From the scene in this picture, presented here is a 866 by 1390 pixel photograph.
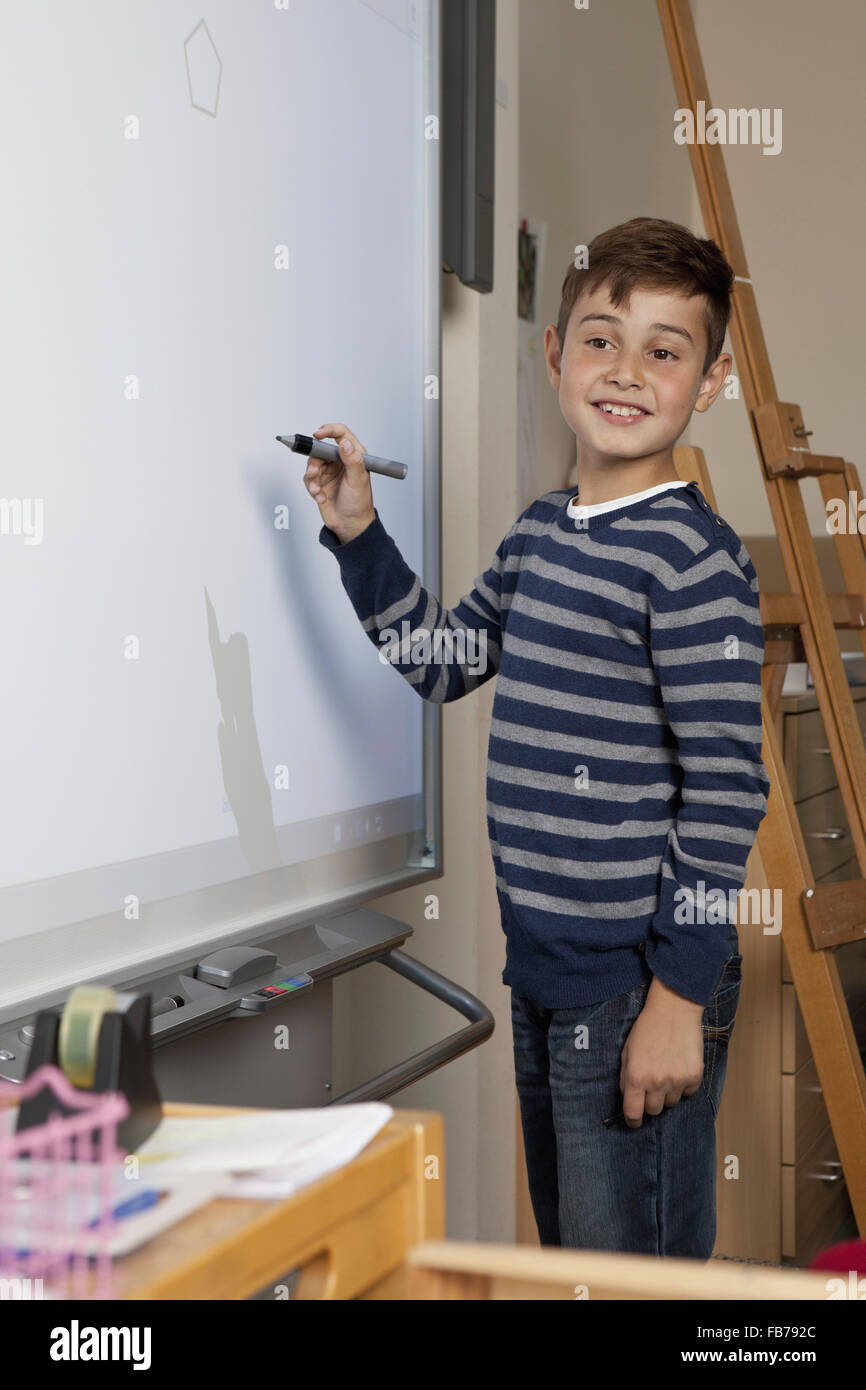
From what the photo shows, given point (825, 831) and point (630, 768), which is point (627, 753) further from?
point (825, 831)

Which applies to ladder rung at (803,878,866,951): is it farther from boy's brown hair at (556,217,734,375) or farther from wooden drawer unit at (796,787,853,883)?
boy's brown hair at (556,217,734,375)

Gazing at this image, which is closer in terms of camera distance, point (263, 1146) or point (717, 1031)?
point (263, 1146)

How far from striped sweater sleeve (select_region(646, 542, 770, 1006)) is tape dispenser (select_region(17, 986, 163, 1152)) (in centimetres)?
58

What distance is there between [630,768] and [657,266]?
408 millimetres

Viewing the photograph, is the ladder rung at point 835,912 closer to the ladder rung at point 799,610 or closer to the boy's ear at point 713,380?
the ladder rung at point 799,610

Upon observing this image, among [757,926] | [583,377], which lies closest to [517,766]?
[583,377]

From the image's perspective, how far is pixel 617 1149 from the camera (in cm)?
102

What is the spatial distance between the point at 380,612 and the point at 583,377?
0.88ft

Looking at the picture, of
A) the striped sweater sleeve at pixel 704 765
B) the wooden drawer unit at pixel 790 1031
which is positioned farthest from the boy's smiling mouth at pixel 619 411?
the wooden drawer unit at pixel 790 1031

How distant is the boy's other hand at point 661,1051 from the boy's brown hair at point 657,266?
524mm

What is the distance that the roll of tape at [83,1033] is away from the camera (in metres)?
0.46

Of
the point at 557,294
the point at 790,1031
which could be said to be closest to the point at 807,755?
the point at 790,1031

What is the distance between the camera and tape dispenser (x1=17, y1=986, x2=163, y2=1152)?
0.46m
